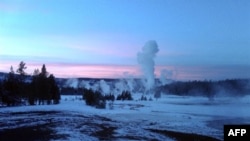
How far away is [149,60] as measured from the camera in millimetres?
5223

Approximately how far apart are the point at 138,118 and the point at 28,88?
1320 millimetres

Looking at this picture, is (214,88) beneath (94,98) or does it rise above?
above

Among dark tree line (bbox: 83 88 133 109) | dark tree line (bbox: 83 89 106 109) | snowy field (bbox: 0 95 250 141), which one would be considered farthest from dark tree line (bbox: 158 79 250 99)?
dark tree line (bbox: 83 89 106 109)

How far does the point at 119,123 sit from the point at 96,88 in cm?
50

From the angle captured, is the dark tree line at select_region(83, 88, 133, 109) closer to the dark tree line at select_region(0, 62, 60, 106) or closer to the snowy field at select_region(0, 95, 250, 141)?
the snowy field at select_region(0, 95, 250, 141)

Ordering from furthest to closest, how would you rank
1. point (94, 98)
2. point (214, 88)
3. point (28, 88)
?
point (214, 88) → point (94, 98) → point (28, 88)

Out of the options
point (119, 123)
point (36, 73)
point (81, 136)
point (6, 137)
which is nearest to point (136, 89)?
point (119, 123)

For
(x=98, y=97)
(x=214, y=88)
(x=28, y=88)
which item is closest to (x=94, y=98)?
(x=98, y=97)

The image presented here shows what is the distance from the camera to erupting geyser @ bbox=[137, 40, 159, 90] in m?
5.08

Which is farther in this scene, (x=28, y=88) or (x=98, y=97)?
(x=98, y=97)

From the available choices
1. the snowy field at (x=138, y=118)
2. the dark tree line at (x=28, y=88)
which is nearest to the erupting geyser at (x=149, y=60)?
the snowy field at (x=138, y=118)

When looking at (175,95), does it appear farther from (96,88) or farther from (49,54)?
(49,54)

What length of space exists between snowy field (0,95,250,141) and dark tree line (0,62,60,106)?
8 centimetres

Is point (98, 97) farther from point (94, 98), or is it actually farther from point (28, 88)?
point (28, 88)
